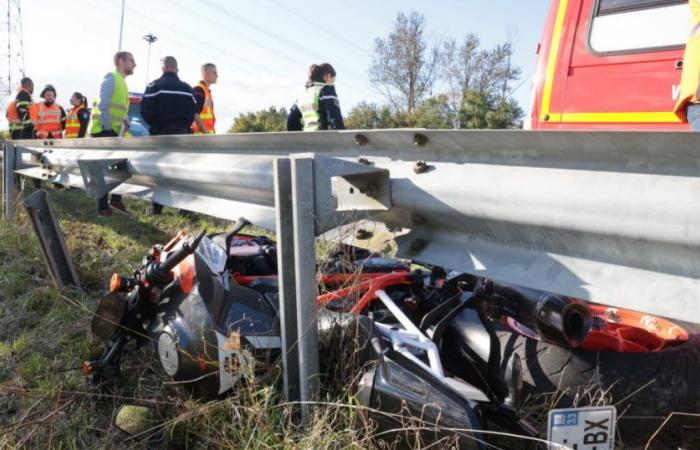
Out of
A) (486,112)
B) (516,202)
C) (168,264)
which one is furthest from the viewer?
(486,112)

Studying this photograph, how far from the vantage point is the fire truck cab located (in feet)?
12.6

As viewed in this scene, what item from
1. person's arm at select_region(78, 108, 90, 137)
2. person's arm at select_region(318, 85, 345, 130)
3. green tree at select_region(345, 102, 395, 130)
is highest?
green tree at select_region(345, 102, 395, 130)

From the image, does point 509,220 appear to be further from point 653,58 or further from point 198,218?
point 198,218

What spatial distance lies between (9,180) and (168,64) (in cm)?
219

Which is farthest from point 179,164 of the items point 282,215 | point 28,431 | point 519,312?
point 519,312

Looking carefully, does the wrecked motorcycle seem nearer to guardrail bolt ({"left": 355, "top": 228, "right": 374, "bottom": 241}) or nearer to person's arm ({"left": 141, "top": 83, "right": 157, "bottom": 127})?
guardrail bolt ({"left": 355, "top": 228, "right": 374, "bottom": 241})

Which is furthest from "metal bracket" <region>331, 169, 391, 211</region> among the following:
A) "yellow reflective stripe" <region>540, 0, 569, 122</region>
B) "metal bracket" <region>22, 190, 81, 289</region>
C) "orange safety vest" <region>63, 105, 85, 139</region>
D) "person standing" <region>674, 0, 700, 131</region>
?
"orange safety vest" <region>63, 105, 85, 139</region>

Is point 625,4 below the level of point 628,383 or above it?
above

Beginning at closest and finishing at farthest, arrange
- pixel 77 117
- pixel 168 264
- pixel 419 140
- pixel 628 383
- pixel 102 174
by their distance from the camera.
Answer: pixel 419 140 < pixel 628 383 < pixel 168 264 < pixel 102 174 < pixel 77 117

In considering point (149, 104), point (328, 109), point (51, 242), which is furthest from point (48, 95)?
point (51, 242)

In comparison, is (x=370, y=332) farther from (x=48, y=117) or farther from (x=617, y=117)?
(x=48, y=117)

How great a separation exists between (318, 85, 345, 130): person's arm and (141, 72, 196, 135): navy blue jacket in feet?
5.19

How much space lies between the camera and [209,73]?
27.6ft

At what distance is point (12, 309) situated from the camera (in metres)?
3.40
